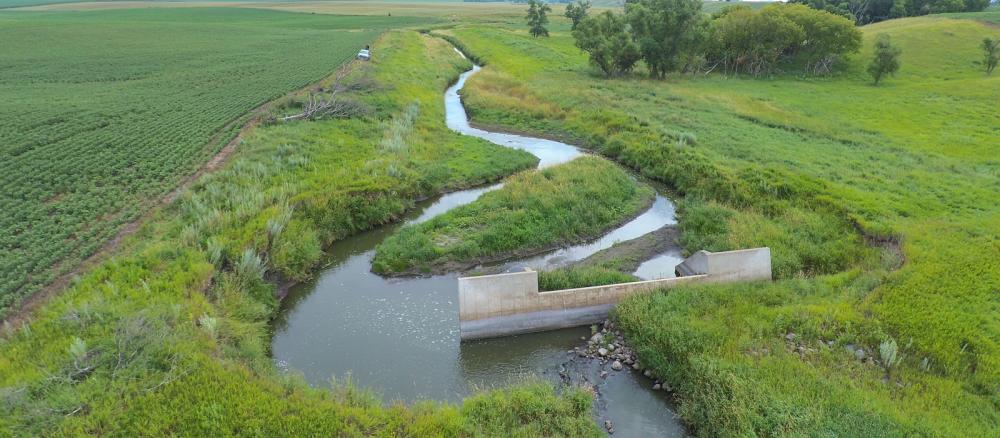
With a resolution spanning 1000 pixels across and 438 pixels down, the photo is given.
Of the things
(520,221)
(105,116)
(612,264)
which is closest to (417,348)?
(612,264)

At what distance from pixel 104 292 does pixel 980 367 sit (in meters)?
22.5

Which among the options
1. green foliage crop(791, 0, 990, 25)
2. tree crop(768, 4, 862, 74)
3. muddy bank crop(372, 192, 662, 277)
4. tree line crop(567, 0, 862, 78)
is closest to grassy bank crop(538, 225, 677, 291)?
muddy bank crop(372, 192, 662, 277)

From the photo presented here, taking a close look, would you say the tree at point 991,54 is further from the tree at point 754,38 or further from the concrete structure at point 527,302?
the concrete structure at point 527,302

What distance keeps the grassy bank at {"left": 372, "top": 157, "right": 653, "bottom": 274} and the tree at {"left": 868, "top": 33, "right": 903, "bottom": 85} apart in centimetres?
3812

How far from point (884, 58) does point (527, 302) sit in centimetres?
5137

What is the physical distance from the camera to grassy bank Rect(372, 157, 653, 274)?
21031 millimetres

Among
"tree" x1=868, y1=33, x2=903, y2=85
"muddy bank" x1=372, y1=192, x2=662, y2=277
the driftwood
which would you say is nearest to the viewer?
"muddy bank" x1=372, y1=192, x2=662, y2=277

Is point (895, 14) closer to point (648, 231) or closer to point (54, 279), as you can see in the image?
point (648, 231)

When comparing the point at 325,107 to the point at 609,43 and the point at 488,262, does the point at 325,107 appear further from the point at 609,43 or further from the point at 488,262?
the point at 609,43

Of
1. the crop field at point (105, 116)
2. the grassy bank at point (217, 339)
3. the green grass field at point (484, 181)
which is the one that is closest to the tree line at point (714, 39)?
the green grass field at point (484, 181)

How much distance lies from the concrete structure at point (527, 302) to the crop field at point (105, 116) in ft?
42.4

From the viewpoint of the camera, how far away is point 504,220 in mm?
23188

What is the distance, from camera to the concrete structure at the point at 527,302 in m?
16.5

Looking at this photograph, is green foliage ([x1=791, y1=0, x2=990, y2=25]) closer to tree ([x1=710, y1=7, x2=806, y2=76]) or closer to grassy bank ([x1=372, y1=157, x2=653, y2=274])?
tree ([x1=710, y1=7, x2=806, y2=76])
